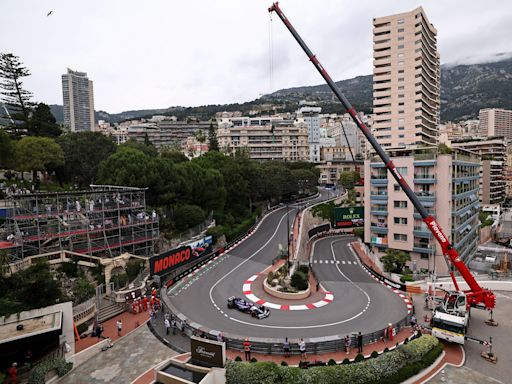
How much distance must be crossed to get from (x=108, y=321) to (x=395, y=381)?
21.9m

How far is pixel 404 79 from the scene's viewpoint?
9519 centimetres

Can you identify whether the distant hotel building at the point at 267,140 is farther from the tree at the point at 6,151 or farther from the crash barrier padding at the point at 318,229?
→ the tree at the point at 6,151

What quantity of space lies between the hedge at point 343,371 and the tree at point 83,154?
2042 inches

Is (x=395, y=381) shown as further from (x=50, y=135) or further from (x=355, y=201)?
(x=50, y=135)

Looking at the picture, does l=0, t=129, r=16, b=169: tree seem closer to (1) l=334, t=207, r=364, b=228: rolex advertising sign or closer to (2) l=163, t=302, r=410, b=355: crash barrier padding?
(2) l=163, t=302, r=410, b=355: crash barrier padding

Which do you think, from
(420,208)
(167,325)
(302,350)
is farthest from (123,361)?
(420,208)

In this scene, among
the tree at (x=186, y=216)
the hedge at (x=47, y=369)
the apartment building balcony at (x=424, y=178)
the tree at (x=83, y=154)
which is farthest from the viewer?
the tree at (x=83, y=154)

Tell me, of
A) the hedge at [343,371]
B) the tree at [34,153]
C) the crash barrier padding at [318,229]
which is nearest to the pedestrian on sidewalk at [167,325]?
the hedge at [343,371]

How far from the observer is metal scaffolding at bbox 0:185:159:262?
103 ft

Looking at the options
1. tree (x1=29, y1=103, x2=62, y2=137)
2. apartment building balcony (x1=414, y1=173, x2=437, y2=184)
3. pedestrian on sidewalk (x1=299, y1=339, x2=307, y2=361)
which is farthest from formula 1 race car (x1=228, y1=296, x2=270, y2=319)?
tree (x1=29, y1=103, x2=62, y2=137)

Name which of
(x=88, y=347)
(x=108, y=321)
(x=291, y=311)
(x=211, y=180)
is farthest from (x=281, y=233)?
(x=88, y=347)

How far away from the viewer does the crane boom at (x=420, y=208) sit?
1047 inches

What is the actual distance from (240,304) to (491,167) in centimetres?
10858

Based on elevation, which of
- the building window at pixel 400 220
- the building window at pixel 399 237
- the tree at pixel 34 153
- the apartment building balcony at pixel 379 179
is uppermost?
the tree at pixel 34 153
